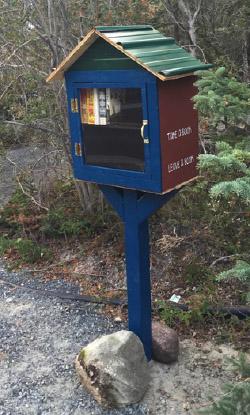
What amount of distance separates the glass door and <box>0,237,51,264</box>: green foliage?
90.3 inches

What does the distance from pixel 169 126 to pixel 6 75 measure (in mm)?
3209

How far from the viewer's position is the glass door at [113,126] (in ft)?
9.45

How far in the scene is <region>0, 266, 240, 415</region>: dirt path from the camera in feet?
10.5

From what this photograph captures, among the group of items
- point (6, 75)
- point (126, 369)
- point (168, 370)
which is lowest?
point (168, 370)

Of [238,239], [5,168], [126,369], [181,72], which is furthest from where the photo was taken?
[5,168]

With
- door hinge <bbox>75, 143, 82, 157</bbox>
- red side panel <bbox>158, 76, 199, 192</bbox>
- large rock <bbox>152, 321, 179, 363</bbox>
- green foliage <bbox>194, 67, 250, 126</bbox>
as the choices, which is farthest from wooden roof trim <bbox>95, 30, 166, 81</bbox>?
large rock <bbox>152, 321, 179, 363</bbox>

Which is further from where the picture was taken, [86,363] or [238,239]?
[238,239]

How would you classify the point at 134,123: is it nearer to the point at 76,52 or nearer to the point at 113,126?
the point at 113,126

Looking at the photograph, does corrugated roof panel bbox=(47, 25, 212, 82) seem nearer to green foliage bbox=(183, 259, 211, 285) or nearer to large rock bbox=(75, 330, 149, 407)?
large rock bbox=(75, 330, 149, 407)

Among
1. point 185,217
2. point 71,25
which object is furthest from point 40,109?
point 185,217

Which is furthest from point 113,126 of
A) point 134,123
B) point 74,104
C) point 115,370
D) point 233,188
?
point 115,370

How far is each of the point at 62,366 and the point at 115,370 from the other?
0.66 metres

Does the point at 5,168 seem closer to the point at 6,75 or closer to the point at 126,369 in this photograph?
the point at 6,75

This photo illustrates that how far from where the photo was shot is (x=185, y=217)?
15.8ft
